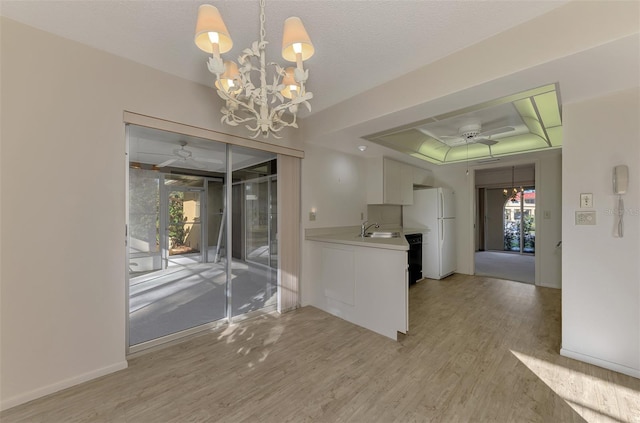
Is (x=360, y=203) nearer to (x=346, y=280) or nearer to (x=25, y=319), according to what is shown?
(x=346, y=280)

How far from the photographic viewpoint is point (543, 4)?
1645 millimetres

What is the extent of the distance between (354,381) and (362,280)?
1145 millimetres

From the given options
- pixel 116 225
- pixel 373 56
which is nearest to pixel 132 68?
pixel 116 225

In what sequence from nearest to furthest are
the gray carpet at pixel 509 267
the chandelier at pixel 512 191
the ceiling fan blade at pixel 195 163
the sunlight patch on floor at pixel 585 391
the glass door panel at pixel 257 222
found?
1. the sunlight patch on floor at pixel 585 391
2. the ceiling fan blade at pixel 195 163
3. the glass door panel at pixel 257 222
4. the gray carpet at pixel 509 267
5. the chandelier at pixel 512 191

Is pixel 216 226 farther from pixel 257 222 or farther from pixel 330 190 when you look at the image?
pixel 330 190

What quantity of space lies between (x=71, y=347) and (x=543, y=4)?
422 centimetres

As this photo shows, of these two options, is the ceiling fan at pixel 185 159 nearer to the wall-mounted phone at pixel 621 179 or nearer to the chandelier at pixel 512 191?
the wall-mounted phone at pixel 621 179

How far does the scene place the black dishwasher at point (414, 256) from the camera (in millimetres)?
4520

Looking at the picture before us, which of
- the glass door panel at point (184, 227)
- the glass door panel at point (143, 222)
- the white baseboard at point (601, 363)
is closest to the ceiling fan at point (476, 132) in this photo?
the white baseboard at point (601, 363)

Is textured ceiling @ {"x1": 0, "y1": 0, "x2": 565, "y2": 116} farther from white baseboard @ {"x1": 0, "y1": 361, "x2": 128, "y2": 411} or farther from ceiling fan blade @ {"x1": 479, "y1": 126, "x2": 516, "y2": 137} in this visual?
white baseboard @ {"x1": 0, "y1": 361, "x2": 128, "y2": 411}

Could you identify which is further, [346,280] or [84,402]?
[346,280]

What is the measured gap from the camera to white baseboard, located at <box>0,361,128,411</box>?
1.75 meters

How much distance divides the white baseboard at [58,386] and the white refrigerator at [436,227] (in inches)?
192

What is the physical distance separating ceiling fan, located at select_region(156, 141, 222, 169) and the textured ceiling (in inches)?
31.0
